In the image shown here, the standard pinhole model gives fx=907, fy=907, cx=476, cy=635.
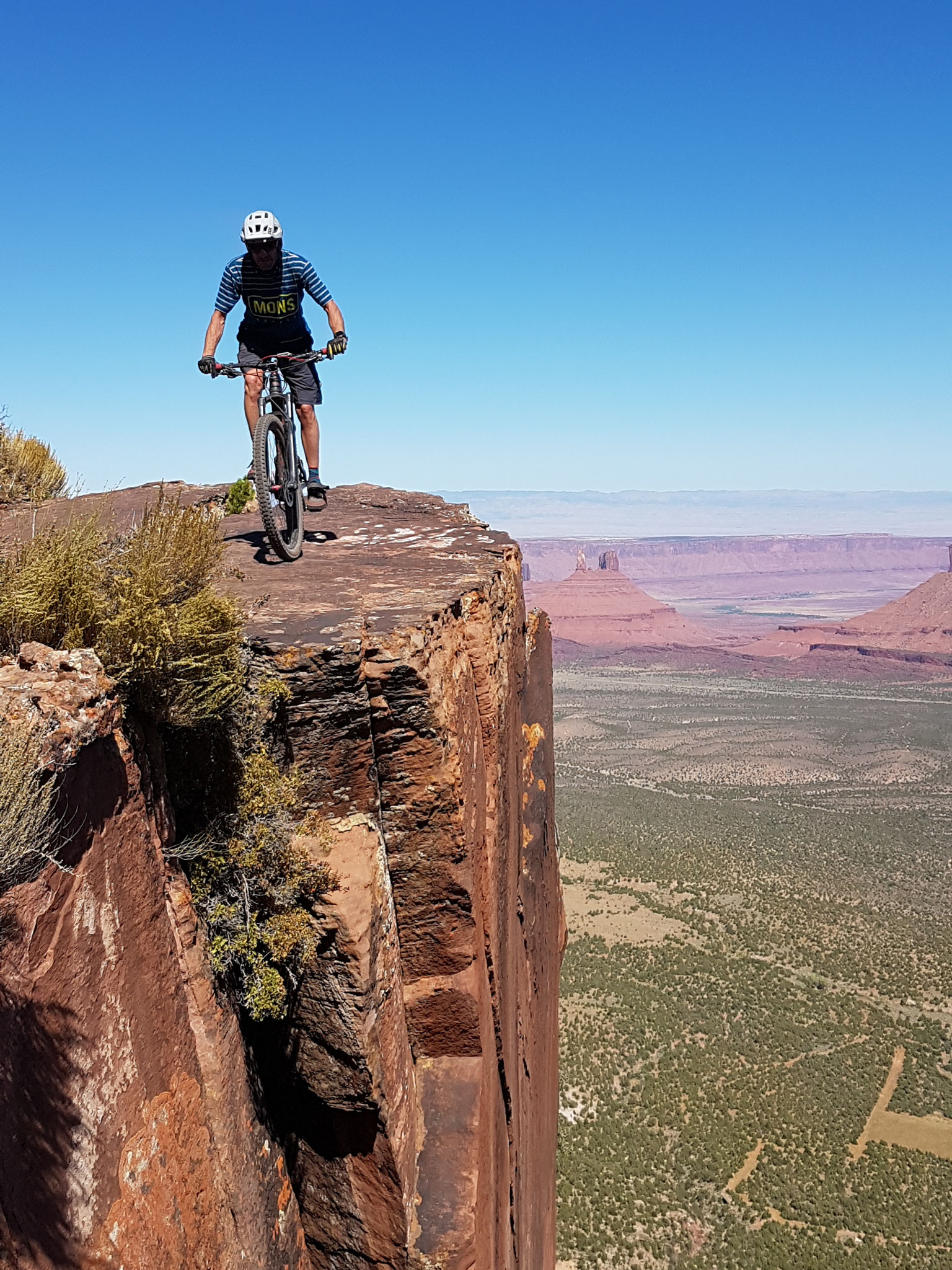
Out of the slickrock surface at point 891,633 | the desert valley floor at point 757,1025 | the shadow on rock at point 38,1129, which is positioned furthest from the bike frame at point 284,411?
the slickrock surface at point 891,633

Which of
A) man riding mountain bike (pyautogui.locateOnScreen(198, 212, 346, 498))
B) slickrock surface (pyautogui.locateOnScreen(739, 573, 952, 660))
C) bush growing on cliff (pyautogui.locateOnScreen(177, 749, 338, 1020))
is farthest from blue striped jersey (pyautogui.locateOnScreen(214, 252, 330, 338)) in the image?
slickrock surface (pyautogui.locateOnScreen(739, 573, 952, 660))

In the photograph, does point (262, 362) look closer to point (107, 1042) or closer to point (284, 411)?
point (284, 411)

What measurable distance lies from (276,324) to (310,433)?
36.8 inches

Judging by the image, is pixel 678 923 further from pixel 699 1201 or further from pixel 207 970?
pixel 207 970

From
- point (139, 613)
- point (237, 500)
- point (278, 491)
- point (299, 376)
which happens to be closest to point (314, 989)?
point (139, 613)

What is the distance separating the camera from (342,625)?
4527mm

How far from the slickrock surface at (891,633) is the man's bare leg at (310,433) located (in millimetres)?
136824

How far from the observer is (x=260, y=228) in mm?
7098

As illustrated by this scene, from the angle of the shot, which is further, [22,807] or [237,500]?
[237,500]

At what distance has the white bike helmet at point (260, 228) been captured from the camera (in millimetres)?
7082

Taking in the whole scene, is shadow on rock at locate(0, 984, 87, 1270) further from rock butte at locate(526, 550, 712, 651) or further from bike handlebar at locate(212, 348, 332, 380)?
rock butte at locate(526, 550, 712, 651)

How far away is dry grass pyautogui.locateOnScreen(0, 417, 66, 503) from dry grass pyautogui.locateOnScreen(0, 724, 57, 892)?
6.73 metres

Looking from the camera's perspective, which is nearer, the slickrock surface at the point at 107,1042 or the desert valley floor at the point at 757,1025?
the slickrock surface at the point at 107,1042

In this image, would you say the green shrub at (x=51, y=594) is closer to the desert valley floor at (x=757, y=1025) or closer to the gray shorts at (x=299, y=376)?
the gray shorts at (x=299, y=376)
